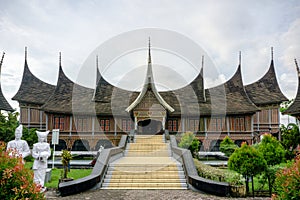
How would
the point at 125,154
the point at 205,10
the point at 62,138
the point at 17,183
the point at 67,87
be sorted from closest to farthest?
the point at 17,183 < the point at 205,10 < the point at 125,154 < the point at 62,138 < the point at 67,87

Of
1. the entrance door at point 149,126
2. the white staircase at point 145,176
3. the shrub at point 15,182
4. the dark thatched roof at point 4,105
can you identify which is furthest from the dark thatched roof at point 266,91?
the shrub at point 15,182

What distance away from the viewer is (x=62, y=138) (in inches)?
884

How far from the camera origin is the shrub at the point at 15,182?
145 inches

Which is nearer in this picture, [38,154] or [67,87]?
[38,154]

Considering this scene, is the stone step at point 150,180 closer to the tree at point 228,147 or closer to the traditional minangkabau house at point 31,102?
the tree at point 228,147

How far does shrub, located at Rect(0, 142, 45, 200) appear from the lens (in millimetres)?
3689

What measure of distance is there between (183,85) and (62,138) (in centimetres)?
1175

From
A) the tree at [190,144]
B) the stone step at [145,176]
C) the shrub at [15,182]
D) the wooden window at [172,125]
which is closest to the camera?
the shrub at [15,182]

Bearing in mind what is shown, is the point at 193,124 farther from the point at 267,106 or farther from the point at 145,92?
the point at 267,106

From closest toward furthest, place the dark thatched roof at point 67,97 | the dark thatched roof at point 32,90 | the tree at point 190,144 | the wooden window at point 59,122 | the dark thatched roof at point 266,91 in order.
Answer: the tree at point 190,144 < the dark thatched roof at point 67,97 < the wooden window at point 59,122 < the dark thatched roof at point 32,90 < the dark thatched roof at point 266,91

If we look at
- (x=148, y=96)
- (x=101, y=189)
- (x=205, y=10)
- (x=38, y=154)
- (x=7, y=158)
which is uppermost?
(x=205, y=10)

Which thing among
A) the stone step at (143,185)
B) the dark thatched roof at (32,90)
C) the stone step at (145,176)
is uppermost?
the dark thatched roof at (32,90)

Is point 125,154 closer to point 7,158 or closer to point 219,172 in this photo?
point 219,172

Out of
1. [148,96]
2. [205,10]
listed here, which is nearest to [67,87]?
[148,96]
